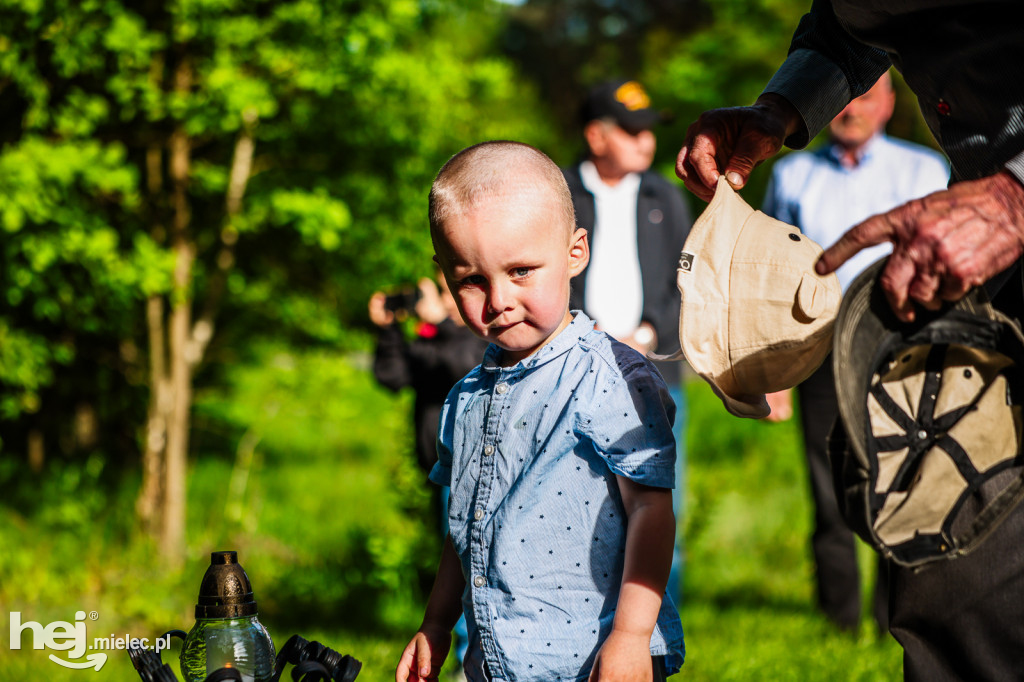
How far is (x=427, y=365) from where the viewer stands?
14.1 ft

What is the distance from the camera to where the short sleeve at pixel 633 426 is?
1.83 m

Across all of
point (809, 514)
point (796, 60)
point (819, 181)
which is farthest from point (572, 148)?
point (796, 60)

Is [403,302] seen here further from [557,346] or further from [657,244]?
[557,346]

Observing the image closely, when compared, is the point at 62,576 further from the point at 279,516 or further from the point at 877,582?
the point at 877,582

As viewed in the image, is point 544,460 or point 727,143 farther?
point 727,143

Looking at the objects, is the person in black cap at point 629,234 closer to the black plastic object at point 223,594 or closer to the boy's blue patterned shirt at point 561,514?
the boy's blue patterned shirt at point 561,514

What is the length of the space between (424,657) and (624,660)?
20.0 inches

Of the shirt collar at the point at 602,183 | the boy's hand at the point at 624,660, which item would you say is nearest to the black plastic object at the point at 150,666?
the boy's hand at the point at 624,660

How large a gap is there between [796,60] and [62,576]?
4.87 m

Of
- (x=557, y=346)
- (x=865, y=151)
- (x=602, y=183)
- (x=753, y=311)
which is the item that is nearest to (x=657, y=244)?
(x=602, y=183)

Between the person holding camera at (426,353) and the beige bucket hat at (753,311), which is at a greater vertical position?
the person holding camera at (426,353)

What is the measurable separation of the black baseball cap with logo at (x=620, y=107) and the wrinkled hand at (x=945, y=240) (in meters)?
3.21

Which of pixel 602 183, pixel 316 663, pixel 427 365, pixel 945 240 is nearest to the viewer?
pixel 945 240

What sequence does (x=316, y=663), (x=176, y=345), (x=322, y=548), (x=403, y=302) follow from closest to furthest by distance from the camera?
1. (x=316, y=663)
2. (x=403, y=302)
3. (x=176, y=345)
4. (x=322, y=548)
